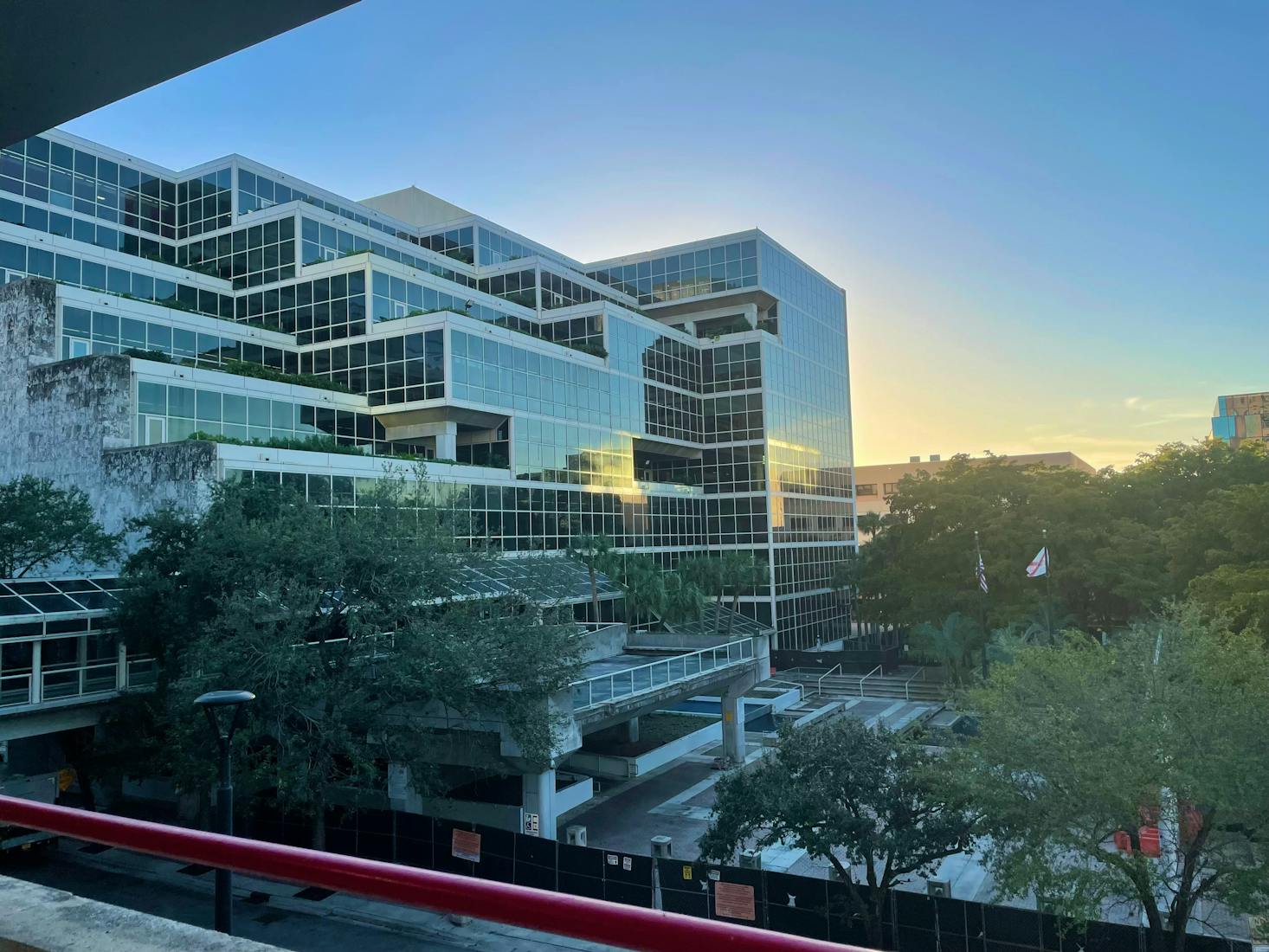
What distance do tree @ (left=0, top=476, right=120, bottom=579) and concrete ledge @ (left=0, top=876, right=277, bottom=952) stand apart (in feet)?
93.4

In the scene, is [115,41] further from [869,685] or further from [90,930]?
[869,685]

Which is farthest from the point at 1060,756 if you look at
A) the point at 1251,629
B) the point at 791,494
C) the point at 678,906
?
the point at 791,494

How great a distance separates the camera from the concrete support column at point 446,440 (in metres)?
40.3

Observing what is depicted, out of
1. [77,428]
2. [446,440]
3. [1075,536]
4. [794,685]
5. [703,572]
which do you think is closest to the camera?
[77,428]

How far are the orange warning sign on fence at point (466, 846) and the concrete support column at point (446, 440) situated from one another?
21879mm

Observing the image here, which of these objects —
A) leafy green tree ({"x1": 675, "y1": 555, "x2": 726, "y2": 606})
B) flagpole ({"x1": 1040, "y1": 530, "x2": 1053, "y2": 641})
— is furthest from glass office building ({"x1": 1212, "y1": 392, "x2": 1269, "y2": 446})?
leafy green tree ({"x1": 675, "y1": 555, "x2": 726, "y2": 606})

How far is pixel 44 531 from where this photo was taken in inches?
1056

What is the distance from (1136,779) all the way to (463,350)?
31880 millimetres

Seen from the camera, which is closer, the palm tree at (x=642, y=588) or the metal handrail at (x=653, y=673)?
the metal handrail at (x=653, y=673)

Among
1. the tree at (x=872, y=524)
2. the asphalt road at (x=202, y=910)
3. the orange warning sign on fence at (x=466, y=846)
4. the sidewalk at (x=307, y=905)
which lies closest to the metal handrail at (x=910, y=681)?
the tree at (x=872, y=524)

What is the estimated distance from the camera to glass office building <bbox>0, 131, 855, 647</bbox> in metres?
37.4

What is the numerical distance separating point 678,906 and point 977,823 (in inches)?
252

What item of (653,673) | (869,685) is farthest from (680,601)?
(653,673)

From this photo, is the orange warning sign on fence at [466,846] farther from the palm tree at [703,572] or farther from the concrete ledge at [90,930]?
the palm tree at [703,572]
